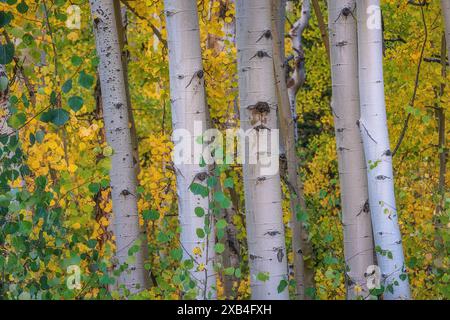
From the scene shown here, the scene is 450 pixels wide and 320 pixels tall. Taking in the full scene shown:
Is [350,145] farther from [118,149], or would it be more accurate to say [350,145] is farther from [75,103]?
[75,103]

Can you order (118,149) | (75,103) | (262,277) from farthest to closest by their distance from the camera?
1. (118,149)
2. (262,277)
3. (75,103)

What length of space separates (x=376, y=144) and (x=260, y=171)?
1359 mm

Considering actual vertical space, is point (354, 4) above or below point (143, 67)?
below

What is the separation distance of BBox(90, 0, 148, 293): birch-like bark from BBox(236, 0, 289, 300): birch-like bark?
4.77 ft

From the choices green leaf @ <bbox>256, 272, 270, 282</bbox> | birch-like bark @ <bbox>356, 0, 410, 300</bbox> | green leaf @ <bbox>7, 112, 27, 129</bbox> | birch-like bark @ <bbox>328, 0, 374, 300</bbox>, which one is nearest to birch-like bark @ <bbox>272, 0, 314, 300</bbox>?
birch-like bark @ <bbox>328, 0, 374, 300</bbox>

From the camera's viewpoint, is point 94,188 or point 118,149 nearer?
point 94,188

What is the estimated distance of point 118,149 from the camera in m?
6.11

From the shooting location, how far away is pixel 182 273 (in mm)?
4605

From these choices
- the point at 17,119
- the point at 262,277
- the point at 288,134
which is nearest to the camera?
the point at 17,119

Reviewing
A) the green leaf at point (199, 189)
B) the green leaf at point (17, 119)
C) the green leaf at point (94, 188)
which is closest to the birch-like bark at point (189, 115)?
the green leaf at point (199, 189)

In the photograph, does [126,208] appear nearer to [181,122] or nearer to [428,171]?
[181,122]

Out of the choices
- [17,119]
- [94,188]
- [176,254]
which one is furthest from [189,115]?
[17,119]
